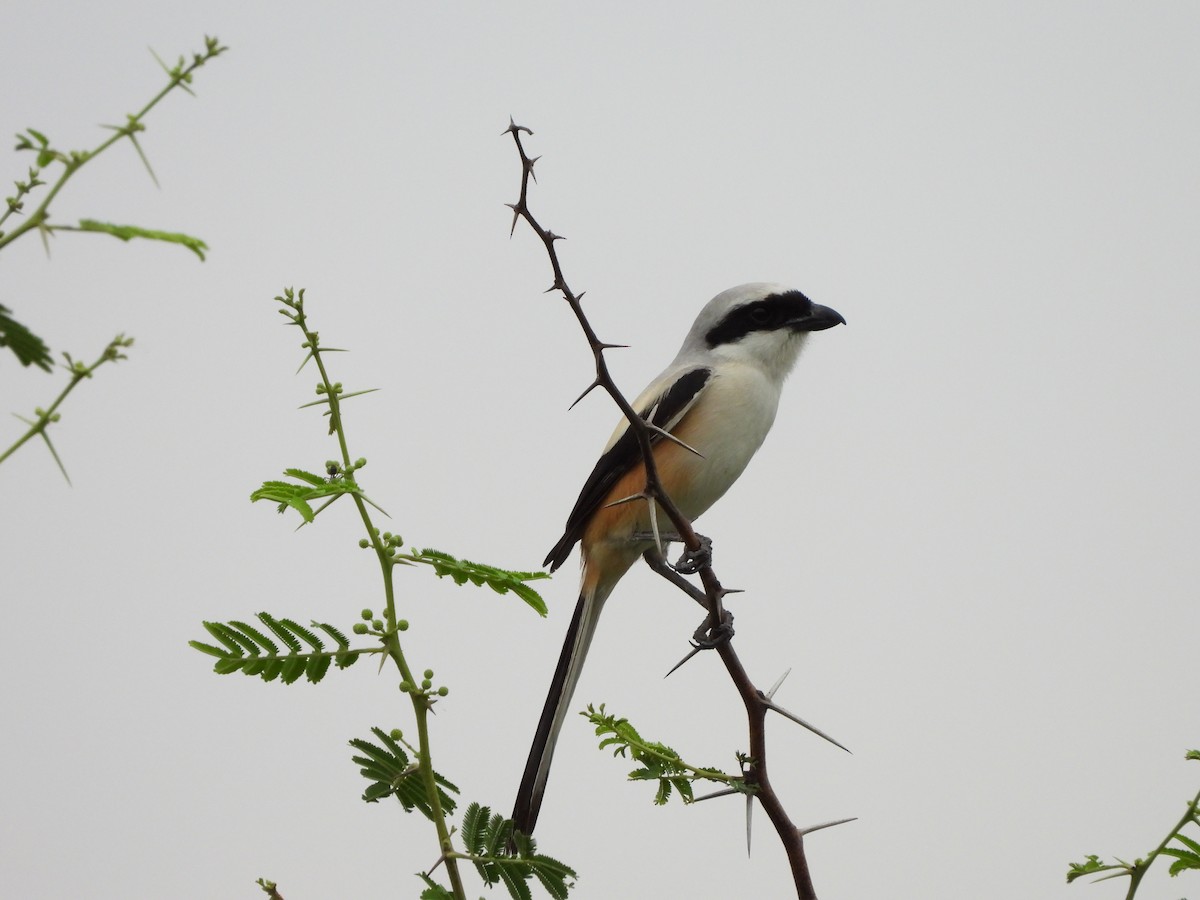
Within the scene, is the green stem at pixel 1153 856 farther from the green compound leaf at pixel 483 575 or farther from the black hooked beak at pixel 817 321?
the black hooked beak at pixel 817 321

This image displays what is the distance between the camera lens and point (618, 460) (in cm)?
381

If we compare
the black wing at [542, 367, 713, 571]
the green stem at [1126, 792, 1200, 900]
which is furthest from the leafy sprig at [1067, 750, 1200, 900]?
the black wing at [542, 367, 713, 571]

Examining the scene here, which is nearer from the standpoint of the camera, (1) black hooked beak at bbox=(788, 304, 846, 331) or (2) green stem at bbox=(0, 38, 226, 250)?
(2) green stem at bbox=(0, 38, 226, 250)

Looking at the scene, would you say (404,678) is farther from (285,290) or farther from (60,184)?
(60,184)

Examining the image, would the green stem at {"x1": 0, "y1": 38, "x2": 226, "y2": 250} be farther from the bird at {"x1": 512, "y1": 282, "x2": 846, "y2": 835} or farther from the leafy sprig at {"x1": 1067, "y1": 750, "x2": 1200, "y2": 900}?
the bird at {"x1": 512, "y1": 282, "x2": 846, "y2": 835}

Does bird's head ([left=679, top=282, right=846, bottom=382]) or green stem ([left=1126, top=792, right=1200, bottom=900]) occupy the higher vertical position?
bird's head ([left=679, top=282, right=846, bottom=382])

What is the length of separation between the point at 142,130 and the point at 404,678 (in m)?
0.67

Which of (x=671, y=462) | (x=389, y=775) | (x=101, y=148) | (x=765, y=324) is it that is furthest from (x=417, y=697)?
(x=765, y=324)

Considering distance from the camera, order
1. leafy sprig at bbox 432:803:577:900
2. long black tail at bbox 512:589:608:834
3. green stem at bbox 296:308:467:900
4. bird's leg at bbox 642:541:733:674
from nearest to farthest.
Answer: green stem at bbox 296:308:467:900 < leafy sprig at bbox 432:803:577:900 < bird's leg at bbox 642:541:733:674 < long black tail at bbox 512:589:608:834

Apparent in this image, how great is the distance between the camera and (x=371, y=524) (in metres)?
1.39

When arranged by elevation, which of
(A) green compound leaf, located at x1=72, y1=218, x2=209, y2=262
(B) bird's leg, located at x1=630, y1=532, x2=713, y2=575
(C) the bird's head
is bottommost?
(A) green compound leaf, located at x1=72, y1=218, x2=209, y2=262

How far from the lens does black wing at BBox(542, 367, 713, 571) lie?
3.80m

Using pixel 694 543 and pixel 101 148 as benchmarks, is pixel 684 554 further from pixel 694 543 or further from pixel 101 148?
pixel 101 148

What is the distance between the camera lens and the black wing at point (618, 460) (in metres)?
3.80
